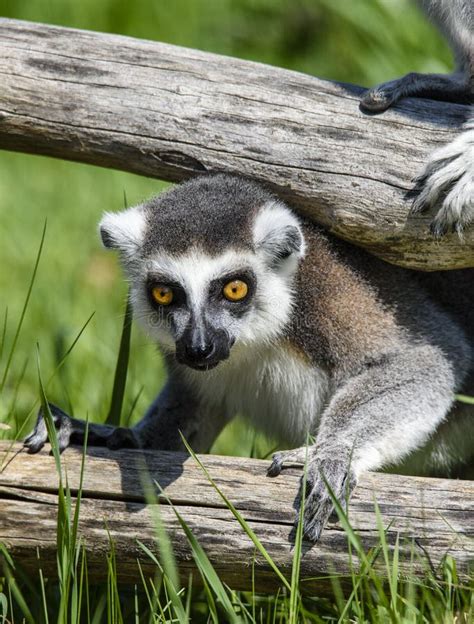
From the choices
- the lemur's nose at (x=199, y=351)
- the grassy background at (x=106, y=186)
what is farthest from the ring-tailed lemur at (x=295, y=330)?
the grassy background at (x=106, y=186)

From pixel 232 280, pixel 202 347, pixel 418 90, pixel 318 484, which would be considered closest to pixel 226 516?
pixel 318 484

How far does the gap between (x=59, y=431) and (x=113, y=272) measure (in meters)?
3.63

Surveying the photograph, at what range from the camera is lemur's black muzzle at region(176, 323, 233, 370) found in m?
3.61

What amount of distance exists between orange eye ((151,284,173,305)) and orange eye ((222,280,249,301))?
→ 0.69ft

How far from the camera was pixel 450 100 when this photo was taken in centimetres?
420

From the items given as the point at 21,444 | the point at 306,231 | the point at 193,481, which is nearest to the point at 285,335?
the point at 306,231

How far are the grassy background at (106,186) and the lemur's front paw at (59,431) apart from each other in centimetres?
92

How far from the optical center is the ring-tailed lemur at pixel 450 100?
3754 millimetres

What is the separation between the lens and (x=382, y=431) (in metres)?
3.93

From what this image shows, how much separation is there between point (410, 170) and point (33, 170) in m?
5.62

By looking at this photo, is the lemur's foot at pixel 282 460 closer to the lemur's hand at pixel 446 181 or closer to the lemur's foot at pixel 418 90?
the lemur's hand at pixel 446 181

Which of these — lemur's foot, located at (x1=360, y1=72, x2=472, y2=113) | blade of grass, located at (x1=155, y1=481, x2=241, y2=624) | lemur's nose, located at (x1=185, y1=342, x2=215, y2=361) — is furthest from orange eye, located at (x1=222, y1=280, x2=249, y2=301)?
blade of grass, located at (x1=155, y1=481, x2=241, y2=624)

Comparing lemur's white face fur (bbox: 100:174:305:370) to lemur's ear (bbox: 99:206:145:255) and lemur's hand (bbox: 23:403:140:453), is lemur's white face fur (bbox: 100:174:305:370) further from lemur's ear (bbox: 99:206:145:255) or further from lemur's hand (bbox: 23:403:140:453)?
lemur's hand (bbox: 23:403:140:453)

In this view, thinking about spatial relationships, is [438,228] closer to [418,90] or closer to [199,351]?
[418,90]
